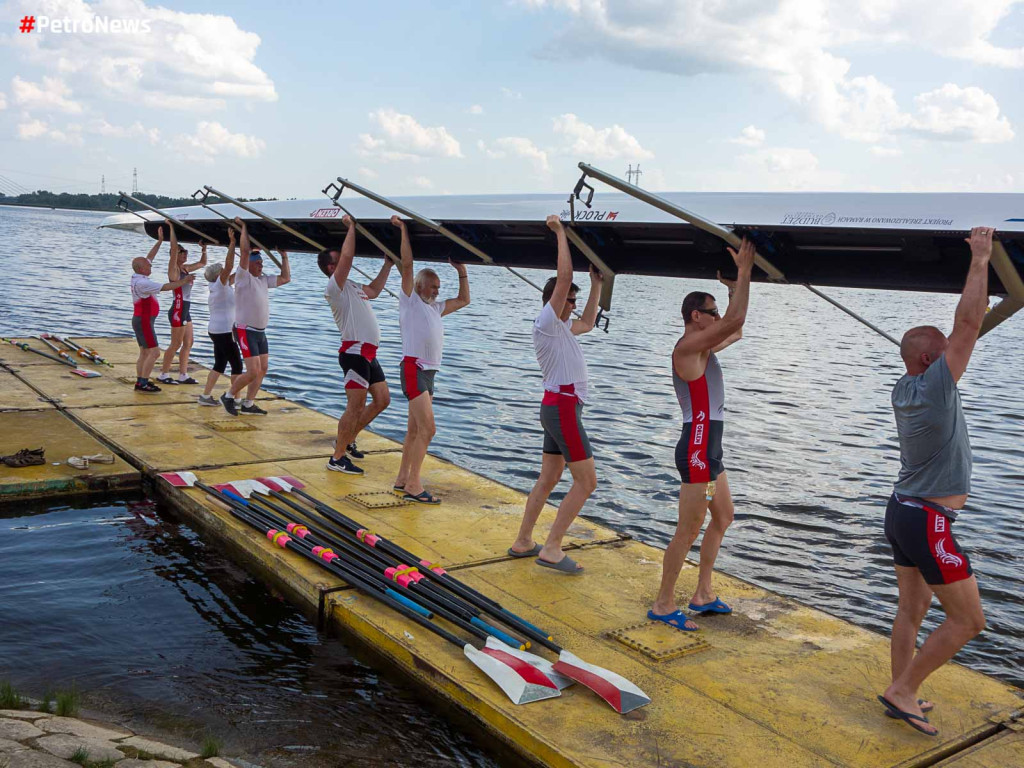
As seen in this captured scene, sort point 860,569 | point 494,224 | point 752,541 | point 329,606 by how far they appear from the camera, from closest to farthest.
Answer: point 329,606 → point 494,224 → point 860,569 → point 752,541

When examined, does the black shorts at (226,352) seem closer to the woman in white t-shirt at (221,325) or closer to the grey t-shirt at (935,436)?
the woman in white t-shirt at (221,325)

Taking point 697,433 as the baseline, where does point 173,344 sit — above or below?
below

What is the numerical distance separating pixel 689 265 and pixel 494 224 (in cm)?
155

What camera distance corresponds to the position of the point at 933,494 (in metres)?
4.17

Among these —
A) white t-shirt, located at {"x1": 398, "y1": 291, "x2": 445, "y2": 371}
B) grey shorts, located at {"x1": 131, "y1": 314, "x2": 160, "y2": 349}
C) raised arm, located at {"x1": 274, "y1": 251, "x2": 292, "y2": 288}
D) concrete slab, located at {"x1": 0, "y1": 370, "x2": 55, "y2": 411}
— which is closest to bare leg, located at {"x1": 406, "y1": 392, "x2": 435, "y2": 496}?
white t-shirt, located at {"x1": 398, "y1": 291, "x2": 445, "y2": 371}

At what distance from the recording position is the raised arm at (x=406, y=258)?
23.5ft

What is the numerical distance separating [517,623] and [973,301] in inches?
115

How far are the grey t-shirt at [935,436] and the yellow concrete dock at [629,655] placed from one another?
120 centimetres

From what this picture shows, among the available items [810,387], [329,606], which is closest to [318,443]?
[329,606]

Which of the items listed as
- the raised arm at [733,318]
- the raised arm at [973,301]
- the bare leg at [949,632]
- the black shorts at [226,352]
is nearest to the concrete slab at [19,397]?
the black shorts at [226,352]

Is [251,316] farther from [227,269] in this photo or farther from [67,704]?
[67,704]

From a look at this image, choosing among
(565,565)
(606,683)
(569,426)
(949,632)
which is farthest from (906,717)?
(569,426)

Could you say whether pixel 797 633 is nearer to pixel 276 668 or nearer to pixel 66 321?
pixel 276 668

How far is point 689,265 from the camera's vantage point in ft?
20.0
